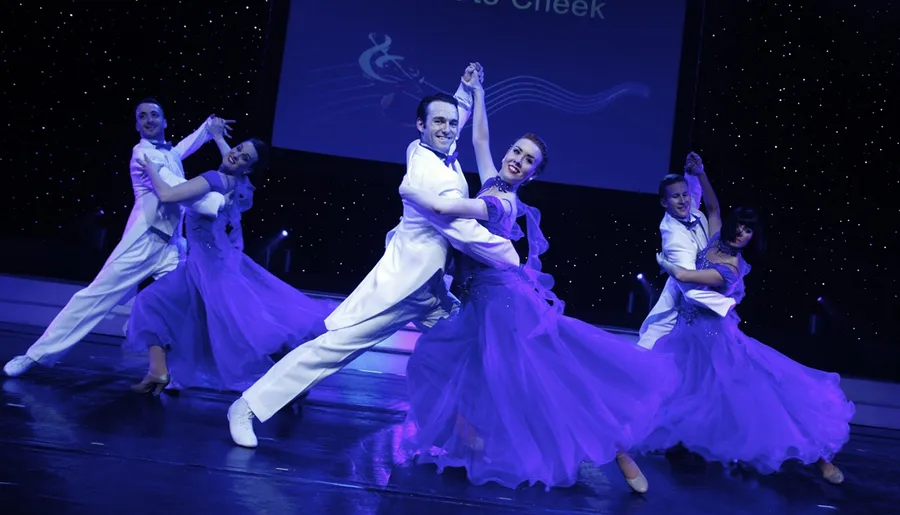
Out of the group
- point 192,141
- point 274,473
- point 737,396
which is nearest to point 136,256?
point 192,141

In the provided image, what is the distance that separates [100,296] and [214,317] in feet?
2.49

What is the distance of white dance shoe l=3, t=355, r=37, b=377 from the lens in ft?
12.8

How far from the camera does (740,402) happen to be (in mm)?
3539

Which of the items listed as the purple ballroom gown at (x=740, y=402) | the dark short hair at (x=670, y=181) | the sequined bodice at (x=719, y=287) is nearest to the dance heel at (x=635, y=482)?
the purple ballroom gown at (x=740, y=402)

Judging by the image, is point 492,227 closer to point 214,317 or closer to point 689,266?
point 689,266

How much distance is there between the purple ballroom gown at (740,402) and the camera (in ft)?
11.3

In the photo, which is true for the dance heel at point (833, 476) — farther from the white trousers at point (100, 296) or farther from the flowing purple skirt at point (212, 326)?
the white trousers at point (100, 296)

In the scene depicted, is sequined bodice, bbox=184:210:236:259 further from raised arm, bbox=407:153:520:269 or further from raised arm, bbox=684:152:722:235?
raised arm, bbox=684:152:722:235

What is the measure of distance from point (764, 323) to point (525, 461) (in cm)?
462

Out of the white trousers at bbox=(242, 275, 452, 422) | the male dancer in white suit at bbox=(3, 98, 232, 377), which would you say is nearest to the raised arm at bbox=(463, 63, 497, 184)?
the white trousers at bbox=(242, 275, 452, 422)

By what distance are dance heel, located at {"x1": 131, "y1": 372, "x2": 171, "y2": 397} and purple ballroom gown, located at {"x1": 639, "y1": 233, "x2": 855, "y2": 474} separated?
225 cm

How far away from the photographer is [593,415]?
281cm

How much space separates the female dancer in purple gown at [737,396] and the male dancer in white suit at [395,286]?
1.21m

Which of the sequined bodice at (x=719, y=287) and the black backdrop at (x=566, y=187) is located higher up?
the black backdrop at (x=566, y=187)
